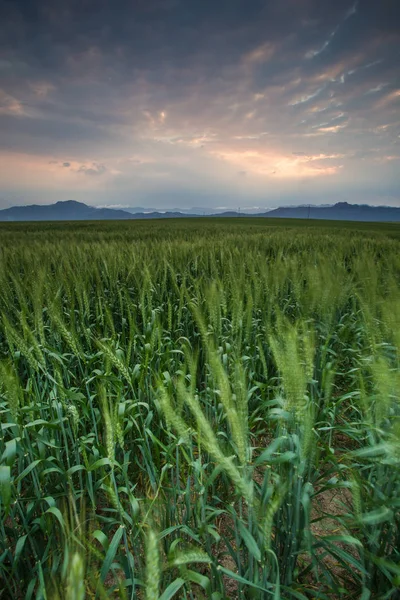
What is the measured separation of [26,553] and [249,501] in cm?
126

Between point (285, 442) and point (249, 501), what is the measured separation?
0.71 metres

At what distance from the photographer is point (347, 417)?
2.89m

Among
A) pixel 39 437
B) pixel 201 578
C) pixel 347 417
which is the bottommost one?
pixel 347 417

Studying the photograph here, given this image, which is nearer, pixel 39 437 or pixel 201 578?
pixel 201 578

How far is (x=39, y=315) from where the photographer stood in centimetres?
198

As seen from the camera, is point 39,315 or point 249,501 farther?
point 39,315

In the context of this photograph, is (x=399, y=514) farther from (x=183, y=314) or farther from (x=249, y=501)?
(x=183, y=314)

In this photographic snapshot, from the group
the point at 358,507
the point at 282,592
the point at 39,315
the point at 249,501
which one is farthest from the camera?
the point at 39,315

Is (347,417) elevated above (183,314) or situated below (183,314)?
below

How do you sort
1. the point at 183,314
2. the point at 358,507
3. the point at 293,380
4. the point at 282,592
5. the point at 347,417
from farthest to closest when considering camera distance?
the point at 183,314
the point at 347,417
the point at 282,592
the point at 293,380
the point at 358,507

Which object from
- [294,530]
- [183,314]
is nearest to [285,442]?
[294,530]

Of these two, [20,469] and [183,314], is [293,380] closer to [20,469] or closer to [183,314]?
[20,469]

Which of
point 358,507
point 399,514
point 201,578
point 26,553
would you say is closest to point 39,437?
point 26,553

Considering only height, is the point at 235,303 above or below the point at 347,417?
above
